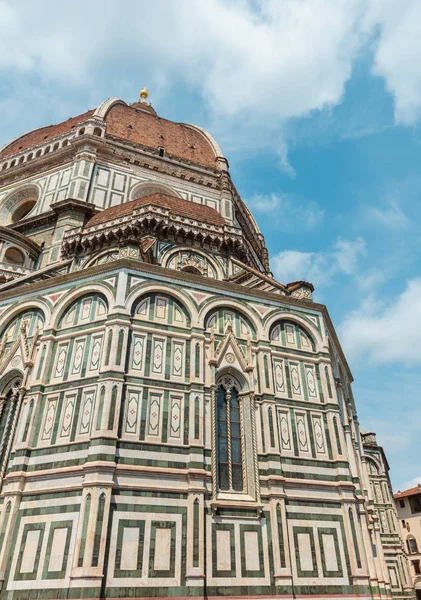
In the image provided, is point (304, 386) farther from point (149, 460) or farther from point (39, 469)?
point (39, 469)

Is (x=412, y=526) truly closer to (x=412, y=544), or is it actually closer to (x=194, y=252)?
(x=412, y=544)

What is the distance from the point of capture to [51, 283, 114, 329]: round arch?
572 inches

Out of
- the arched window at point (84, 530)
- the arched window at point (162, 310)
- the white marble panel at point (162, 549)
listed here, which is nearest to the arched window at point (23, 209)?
the arched window at point (162, 310)

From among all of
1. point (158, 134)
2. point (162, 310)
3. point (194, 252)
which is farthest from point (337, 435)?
point (158, 134)

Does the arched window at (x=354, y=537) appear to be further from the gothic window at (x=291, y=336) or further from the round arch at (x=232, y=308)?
the round arch at (x=232, y=308)

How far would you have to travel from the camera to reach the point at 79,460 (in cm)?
1177

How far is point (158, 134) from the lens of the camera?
35.1 m

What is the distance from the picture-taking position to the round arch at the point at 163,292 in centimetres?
1440

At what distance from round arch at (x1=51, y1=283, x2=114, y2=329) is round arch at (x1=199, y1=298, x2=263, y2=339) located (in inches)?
123

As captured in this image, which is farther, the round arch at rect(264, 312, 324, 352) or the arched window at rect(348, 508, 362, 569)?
the round arch at rect(264, 312, 324, 352)

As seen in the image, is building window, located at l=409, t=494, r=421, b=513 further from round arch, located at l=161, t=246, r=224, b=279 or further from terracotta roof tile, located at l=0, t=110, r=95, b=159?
terracotta roof tile, located at l=0, t=110, r=95, b=159

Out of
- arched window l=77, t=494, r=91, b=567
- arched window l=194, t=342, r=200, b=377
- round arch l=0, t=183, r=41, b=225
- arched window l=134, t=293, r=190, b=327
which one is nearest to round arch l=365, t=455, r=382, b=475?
arched window l=194, t=342, r=200, b=377

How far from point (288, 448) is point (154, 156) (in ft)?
76.6

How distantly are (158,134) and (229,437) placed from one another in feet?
90.6
